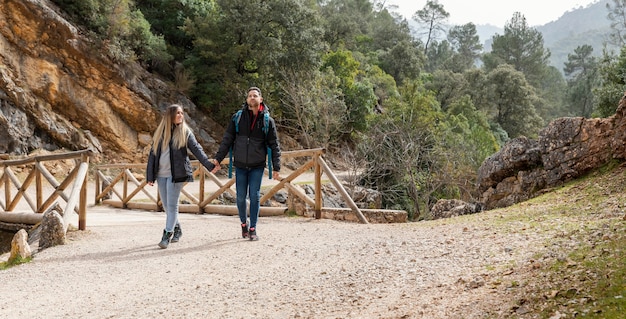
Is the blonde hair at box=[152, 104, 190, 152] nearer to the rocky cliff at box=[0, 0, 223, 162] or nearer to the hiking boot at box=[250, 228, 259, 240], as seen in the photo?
the hiking boot at box=[250, 228, 259, 240]

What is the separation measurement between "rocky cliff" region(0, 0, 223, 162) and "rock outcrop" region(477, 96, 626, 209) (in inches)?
655

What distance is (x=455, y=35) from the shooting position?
74375 millimetres

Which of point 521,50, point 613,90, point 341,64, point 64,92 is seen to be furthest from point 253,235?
point 521,50

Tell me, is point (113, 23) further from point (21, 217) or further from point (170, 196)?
point (170, 196)

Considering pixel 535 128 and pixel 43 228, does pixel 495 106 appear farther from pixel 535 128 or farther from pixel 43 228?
pixel 43 228

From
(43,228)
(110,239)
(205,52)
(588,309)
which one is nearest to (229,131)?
(110,239)

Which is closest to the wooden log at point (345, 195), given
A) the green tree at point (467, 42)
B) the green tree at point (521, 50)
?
the green tree at point (521, 50)

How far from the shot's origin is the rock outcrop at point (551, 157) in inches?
284

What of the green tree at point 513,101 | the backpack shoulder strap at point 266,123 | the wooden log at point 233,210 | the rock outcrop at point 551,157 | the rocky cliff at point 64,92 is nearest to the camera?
the backpack shoulder strap at point 266,123

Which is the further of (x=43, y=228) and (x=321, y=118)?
(x=321, y=118)

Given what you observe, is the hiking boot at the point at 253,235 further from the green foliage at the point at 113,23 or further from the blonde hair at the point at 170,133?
the green foliage at the point at 113,23

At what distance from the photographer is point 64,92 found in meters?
19.7

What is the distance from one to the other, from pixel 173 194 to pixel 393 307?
3492mm

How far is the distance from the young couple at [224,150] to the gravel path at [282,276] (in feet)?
2.27
